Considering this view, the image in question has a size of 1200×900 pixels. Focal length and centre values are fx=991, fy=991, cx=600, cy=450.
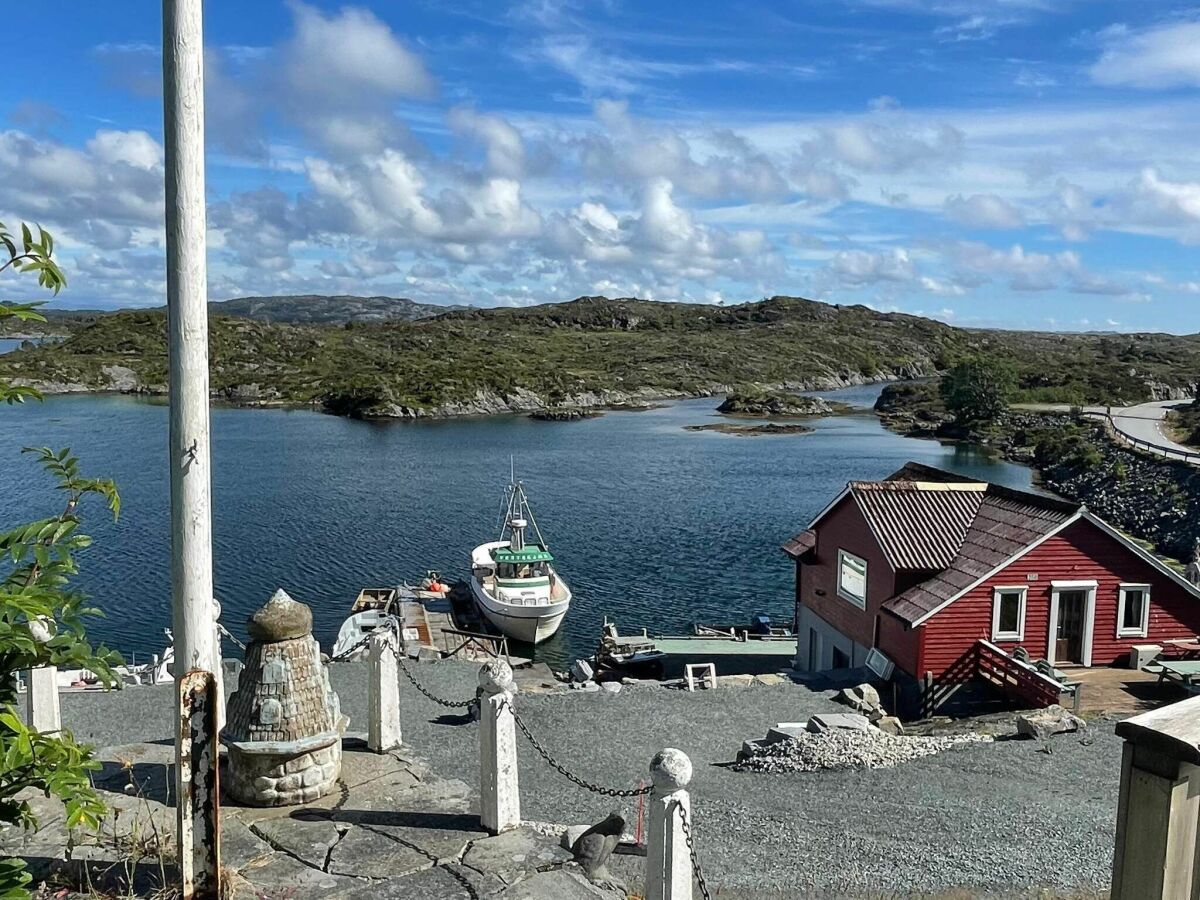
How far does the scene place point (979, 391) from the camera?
3971 inches

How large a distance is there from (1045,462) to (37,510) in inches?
2637

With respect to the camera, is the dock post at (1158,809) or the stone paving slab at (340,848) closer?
the dock post at (1158,809)

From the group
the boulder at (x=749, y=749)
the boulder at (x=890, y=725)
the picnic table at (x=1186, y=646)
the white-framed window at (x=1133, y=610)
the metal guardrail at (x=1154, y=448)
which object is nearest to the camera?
the boulder at (x=749, y=749)

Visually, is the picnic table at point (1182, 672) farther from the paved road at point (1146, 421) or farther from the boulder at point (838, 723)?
the paved road at point (1146, 421)

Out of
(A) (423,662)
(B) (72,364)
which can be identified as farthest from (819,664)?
(B) (72,364)

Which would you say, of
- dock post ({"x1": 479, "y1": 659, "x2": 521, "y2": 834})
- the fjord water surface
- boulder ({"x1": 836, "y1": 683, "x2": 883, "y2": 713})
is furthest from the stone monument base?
the fjord water surface

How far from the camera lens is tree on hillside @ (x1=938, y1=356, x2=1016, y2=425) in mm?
99750

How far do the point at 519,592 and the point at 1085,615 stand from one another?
1727cm

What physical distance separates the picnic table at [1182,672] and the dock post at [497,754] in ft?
48.7

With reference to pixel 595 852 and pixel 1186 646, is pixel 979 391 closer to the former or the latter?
pixel 1186 646

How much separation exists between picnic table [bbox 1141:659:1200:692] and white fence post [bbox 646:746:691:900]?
1539 centimetres

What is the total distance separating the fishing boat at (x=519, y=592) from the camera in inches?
1229

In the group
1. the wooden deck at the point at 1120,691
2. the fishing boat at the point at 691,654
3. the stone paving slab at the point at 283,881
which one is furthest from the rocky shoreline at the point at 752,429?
the stone paving slab at the point at 283,881

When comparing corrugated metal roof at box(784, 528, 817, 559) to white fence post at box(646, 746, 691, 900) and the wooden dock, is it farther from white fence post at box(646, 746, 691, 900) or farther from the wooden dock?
white fence post at box(646, 746, 691, 900)
